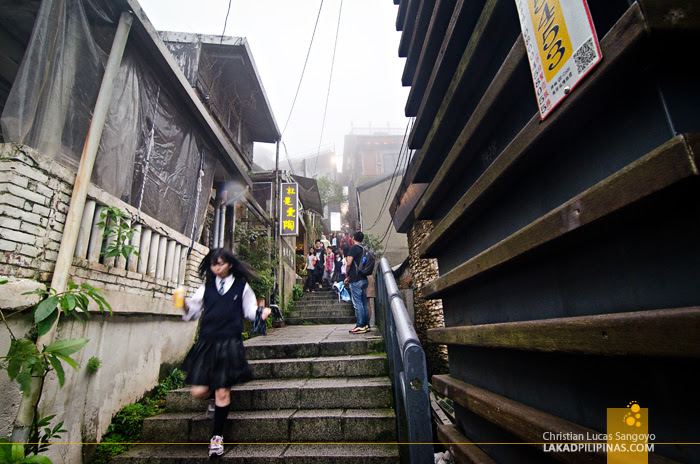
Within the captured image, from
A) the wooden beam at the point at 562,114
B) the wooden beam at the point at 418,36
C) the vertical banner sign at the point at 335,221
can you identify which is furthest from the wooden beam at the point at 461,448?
the vertical banner sign at the point at 335,221

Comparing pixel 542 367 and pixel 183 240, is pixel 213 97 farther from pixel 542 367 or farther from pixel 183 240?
pixel 542 367

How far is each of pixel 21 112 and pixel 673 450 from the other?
4717mm

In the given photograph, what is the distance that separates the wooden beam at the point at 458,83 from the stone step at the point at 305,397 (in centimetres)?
262

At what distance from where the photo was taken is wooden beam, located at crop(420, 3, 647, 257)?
2.87 feet

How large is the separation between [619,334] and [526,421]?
71 cm

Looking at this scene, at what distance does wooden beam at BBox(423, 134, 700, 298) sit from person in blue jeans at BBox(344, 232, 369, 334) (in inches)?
200

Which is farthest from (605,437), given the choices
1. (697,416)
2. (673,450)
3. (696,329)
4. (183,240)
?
(183,240)

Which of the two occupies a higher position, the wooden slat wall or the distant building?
the distant building

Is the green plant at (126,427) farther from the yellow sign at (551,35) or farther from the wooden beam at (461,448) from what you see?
the yellow sign at (551,35)

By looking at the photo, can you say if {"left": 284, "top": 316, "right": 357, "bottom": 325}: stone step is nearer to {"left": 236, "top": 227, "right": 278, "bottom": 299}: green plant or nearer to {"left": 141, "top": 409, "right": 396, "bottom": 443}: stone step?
{"left": 236, "top": 227, "right": 278, "bottom": 299}: green plant

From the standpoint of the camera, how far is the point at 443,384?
253 cm

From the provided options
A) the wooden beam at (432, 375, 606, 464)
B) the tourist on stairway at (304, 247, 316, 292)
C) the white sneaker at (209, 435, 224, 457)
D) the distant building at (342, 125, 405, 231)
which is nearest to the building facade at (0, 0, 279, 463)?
the white sneaker at (209, 435, 224, 457)

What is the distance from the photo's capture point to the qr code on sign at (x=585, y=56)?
106 centimetres

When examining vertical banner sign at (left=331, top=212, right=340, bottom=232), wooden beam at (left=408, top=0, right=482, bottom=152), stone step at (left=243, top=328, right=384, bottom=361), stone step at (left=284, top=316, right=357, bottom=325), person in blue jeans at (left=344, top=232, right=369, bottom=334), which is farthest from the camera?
vertical banner sign at (left=331, top=212, right=340, bottom=232)
